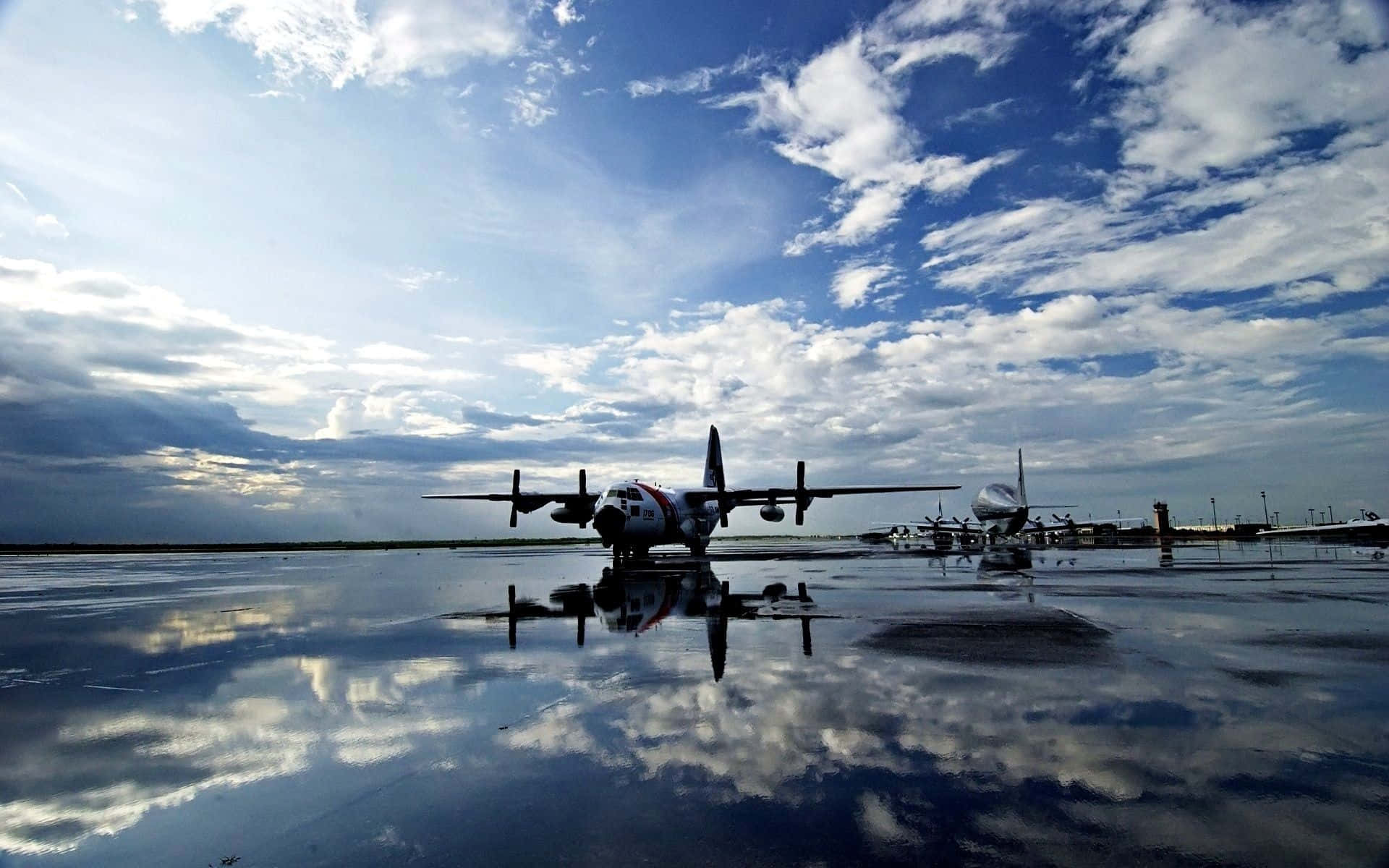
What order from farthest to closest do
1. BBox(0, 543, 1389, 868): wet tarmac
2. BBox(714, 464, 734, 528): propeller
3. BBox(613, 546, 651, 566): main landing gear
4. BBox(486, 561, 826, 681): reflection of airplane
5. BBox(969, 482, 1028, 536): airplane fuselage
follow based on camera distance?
1. BBox(969, 482, 1028, 536): airplane fuselage
2. BBox(714, 464, 734, 528): propeller
3. BBox(613, 546, 651, 566): main landing gear
4. BBox(486, 561, 826, 681): reflection of airplane
5. BBox(0, 543, 1389, 868): wet tarmac

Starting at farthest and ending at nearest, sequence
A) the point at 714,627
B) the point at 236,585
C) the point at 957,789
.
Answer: the point at 236,585 → the point at 714,627 → the point at 957,789

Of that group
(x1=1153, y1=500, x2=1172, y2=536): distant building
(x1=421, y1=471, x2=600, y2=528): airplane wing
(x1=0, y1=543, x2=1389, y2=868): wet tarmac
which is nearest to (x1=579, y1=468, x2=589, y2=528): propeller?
(x1=421, y1=471, x2=600, y2=528): airplane wing

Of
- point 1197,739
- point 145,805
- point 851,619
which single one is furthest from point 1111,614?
point 145,805

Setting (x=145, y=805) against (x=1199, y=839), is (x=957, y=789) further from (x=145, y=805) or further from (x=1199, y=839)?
(x=145, y=805)

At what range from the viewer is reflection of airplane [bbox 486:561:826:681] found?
11.4 m

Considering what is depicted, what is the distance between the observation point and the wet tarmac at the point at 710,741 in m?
3.73

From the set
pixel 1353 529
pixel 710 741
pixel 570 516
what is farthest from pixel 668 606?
pixel 1353 529

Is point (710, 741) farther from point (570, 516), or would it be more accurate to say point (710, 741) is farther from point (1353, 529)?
point (1353, 529)

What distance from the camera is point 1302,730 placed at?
5422 mm

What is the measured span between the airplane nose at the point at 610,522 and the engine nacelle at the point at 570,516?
6543 mm

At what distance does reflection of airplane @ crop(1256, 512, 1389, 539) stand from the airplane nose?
32.0 meters

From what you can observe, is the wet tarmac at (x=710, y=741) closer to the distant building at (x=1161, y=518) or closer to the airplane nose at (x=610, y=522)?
the airplane nose at (x=610, y=522)

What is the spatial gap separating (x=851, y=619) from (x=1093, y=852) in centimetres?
872

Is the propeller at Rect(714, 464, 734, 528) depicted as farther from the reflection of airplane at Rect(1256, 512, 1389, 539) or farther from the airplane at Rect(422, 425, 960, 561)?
the reflection of airplane at Rect(1256, 512, 1389, 539)
